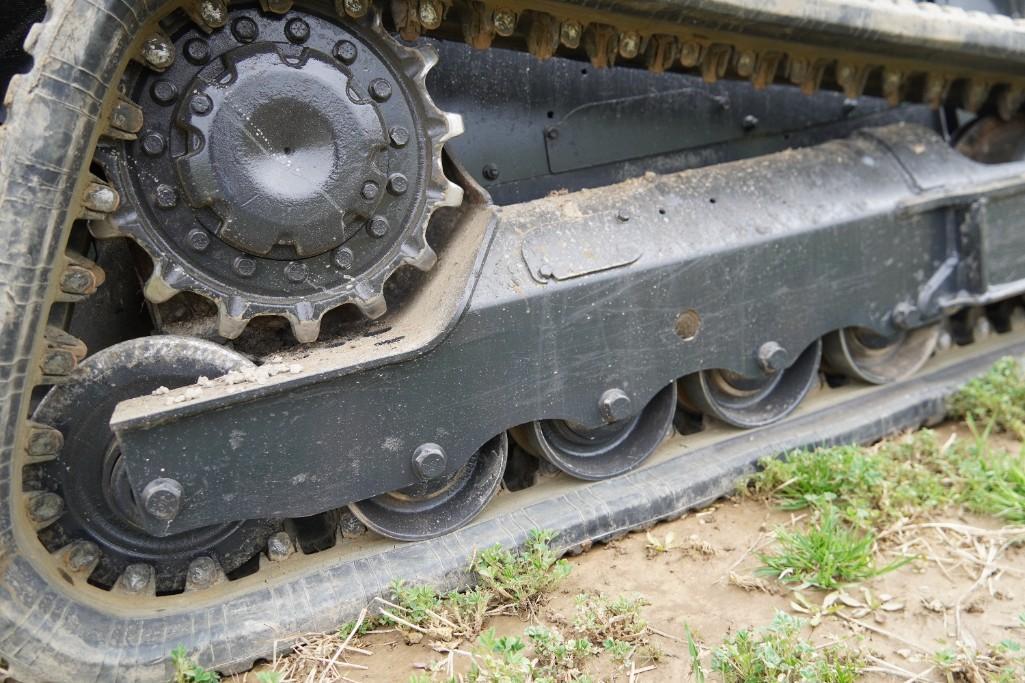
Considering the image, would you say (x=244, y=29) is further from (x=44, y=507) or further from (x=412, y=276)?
(x=44, y=507)

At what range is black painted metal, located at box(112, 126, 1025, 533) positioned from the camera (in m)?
Result: 2.10

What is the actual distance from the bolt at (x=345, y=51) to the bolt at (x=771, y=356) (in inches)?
55.6

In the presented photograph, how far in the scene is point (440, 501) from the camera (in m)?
2.49

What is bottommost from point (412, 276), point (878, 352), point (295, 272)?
point (878, 352)

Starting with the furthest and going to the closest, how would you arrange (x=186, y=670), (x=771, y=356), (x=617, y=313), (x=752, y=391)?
(x=752, y=391)
(x=771, y=356)
(x=617, y=313)
(x=186, y=670)

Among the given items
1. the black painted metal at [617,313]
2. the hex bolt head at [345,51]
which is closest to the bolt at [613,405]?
the black painted metal at [617,313]

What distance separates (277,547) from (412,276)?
30.3 inches

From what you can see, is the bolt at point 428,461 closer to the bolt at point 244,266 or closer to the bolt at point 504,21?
the bolt at point 244,266

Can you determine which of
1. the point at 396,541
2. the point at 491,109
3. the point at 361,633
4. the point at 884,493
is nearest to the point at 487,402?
the point at 396,541

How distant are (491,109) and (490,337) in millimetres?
714

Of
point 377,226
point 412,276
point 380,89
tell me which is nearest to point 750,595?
point 412,276

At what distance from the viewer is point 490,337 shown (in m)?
2.30

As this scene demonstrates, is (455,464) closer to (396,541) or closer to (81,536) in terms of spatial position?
(396,541)

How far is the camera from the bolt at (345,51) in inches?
83.4
